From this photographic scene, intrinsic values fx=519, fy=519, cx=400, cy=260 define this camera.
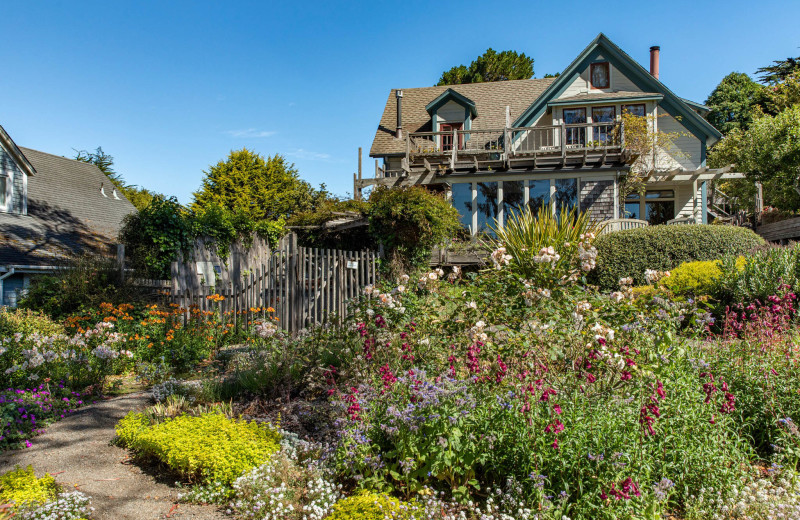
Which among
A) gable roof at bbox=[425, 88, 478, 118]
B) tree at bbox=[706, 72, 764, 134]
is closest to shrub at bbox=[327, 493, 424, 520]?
gable roof at bbox=[425, 88, 478, 118]

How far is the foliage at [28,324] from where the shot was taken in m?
8.02

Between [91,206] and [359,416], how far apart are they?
18124 mm

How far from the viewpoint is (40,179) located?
17125 millimetres

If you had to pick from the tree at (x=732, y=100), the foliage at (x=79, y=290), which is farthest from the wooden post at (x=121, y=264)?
the tree at (x=732, y=100)

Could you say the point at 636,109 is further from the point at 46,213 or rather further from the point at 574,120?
the point at 46,213

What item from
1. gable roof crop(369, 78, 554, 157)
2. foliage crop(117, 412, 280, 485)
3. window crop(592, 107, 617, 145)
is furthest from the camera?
gable roof crop(369, 78, 554, 157)

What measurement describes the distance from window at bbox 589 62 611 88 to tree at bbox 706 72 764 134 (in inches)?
646

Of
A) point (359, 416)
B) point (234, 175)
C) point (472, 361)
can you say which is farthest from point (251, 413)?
point (234, 175)

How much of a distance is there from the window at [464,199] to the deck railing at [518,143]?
1.01 metres

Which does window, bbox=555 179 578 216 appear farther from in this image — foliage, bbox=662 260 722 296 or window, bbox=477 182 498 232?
foliage, bbox=662 260 722 296

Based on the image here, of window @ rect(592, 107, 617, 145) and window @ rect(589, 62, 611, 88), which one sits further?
window @ rect(589, 62, 611, 88)

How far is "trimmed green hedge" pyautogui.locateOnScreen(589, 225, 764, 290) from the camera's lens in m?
10.2

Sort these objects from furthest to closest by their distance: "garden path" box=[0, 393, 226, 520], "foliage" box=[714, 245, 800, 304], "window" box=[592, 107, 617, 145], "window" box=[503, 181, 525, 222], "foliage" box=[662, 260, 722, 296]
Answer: "window" box=[592, 107, 617, 145] < "window" box=[503, 181, 525, 222] < "foliage" box=[662, 260, 722, 296] < "foliage" box=[714, 245, 800, 304] < "garden path" box=[0, 393, 226, 520]

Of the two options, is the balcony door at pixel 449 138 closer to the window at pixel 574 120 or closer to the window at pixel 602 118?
the window at pixel 574 120
